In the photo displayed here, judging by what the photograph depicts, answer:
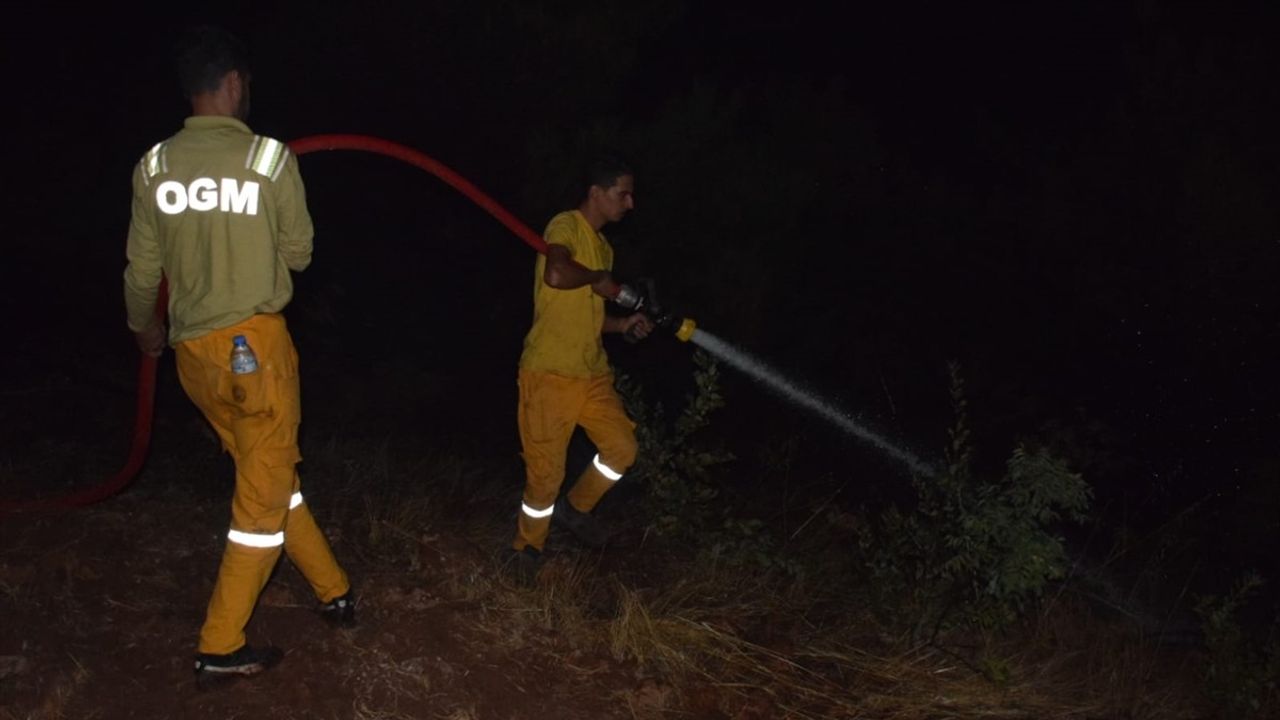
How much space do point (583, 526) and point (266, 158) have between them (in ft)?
7.83

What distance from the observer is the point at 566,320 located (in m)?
4.22

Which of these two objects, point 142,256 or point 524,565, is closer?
point 142,256

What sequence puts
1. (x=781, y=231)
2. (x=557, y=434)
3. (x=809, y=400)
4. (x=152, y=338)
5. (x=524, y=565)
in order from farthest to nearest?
1. (x=809, y=400)
2. (x=781, y=231)
3. (x=524, y=565)
4. (x=557, y=434)
5. (x=152, y=338)

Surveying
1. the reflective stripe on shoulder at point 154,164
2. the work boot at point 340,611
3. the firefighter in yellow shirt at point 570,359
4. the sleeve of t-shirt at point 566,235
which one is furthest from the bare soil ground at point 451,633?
the reflective stripe on shoulder at point 154,164

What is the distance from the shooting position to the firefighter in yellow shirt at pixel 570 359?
4.21 meters

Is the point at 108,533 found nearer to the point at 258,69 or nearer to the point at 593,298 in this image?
the point at 593,298

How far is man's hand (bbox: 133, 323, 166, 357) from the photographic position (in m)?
3.45

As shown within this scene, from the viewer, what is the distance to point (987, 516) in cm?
402

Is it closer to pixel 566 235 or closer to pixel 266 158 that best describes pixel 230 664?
pixel 266 158

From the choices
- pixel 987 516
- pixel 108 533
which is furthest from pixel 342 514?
pixel 987 516

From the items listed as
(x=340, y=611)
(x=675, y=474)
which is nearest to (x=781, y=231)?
(x=675, y=474)

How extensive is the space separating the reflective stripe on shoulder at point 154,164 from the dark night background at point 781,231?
→ 3.81 meters

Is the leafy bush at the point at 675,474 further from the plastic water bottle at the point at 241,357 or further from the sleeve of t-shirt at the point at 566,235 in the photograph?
the plastic water bottle at the point at 241,357

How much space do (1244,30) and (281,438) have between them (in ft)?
23.8
